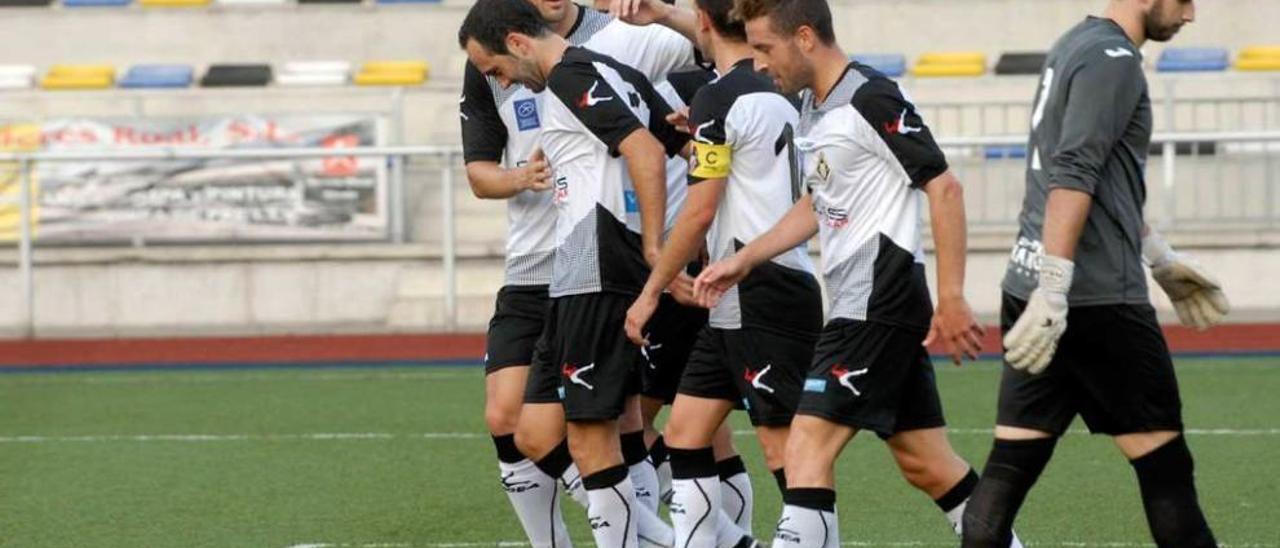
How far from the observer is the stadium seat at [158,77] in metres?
23.2

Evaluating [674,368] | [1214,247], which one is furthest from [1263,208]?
[674,368]

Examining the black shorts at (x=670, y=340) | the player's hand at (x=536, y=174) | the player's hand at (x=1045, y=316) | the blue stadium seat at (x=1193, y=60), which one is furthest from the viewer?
the blue stadium seat at (x=1193, y=60)

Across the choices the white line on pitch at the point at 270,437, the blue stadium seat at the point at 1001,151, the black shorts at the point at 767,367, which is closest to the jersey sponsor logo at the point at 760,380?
the black shorts at the point at 767,367

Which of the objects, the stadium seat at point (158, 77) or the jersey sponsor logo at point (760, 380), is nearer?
the jersey sponsor logo at point (760, 380)

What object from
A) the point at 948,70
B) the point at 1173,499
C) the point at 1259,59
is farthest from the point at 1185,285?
the point at 1259,59

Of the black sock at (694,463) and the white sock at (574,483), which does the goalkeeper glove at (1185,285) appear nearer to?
the black sock at (694,463)

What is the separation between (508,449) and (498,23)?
1.52 metres

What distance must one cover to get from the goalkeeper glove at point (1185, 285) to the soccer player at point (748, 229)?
1056 millimetres

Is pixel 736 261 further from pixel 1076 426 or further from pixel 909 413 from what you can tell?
pixel 1076 426

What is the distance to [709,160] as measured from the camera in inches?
246

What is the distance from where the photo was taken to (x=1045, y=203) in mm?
5469

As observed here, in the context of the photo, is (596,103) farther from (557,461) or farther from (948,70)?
(948,70)

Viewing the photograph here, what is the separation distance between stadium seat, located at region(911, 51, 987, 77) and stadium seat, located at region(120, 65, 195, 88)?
778cm

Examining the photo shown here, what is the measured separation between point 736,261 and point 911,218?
0.54m
